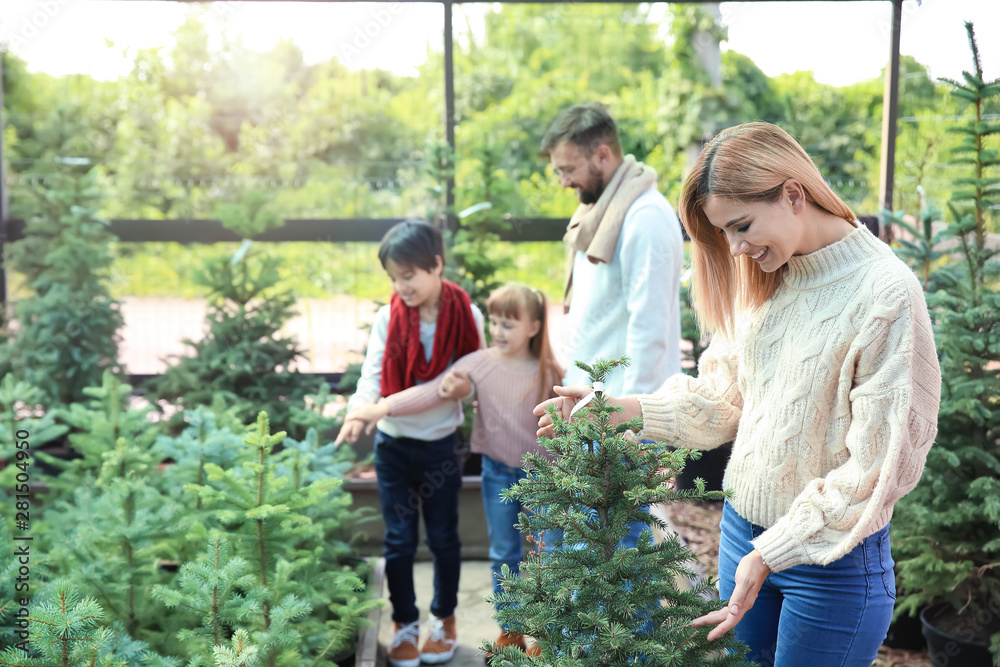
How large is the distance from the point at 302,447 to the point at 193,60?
25.6ft

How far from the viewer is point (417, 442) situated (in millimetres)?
3174

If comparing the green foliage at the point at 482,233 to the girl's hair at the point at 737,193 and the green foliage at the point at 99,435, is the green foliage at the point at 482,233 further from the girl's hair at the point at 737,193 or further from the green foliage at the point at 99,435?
the girl's hair at the point at 737,193

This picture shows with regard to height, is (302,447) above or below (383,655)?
above

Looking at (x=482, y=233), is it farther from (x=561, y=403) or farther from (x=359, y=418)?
(x=561, y=403)

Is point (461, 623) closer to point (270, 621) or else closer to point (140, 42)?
point (270, 621)

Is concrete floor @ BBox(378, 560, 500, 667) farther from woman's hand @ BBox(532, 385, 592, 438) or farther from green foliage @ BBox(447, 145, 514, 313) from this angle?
woman's hand @ BBox(532, 385, 592, 438)

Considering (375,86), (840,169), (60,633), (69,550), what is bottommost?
(69,550)

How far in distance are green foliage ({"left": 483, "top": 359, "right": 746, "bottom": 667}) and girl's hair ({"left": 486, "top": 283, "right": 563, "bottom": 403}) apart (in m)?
1.50

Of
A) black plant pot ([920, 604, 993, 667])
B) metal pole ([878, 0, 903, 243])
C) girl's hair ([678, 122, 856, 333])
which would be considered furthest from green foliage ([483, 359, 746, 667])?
metal pole ([878, 0, 903, 243])

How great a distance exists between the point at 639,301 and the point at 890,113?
2830mm

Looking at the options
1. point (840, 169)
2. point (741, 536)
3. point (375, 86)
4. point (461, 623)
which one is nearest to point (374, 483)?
point (461, 623)

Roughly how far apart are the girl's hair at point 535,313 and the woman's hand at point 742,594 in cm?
162

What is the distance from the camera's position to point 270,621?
7.79 ft

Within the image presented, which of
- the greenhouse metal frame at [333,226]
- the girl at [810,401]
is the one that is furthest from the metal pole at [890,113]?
the girl at [810,401]
